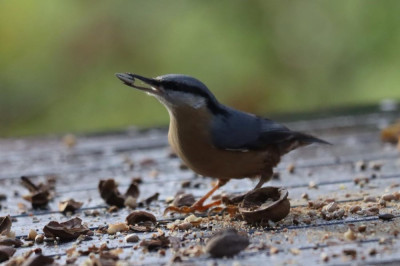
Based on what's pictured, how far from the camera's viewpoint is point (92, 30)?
9328 millimetres

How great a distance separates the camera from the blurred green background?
367 inches

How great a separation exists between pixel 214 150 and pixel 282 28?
6.25 metres

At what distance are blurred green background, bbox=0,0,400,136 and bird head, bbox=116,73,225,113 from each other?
229 inches

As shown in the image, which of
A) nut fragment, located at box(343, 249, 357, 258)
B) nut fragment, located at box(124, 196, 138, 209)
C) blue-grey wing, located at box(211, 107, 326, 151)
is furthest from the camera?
nut fragment, located at box(124, 196, 138, 209)

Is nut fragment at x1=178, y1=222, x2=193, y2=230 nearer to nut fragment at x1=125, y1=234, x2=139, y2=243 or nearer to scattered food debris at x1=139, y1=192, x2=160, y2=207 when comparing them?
nut fragment at x1=125, y1=234, x2=139, y2=243

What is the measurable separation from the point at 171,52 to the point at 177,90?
599cm

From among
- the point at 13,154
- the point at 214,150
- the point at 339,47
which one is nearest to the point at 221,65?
the point at 339,47

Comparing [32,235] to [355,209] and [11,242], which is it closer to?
[11,242]

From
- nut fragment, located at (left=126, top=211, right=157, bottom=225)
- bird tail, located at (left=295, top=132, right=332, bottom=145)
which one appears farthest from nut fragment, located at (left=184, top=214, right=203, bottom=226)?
bird tail, located at (left=295, top=132, right=332, bottom=145)

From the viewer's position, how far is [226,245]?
8.30ft

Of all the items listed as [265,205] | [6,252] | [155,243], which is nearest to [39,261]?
[6,252]

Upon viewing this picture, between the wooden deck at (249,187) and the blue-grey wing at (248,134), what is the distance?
0.27m

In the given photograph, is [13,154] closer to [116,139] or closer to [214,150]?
[116,139]

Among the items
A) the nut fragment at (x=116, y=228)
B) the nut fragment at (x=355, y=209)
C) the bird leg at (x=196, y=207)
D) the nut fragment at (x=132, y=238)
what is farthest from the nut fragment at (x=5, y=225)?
the nut fragment at (x=355, y=209)
